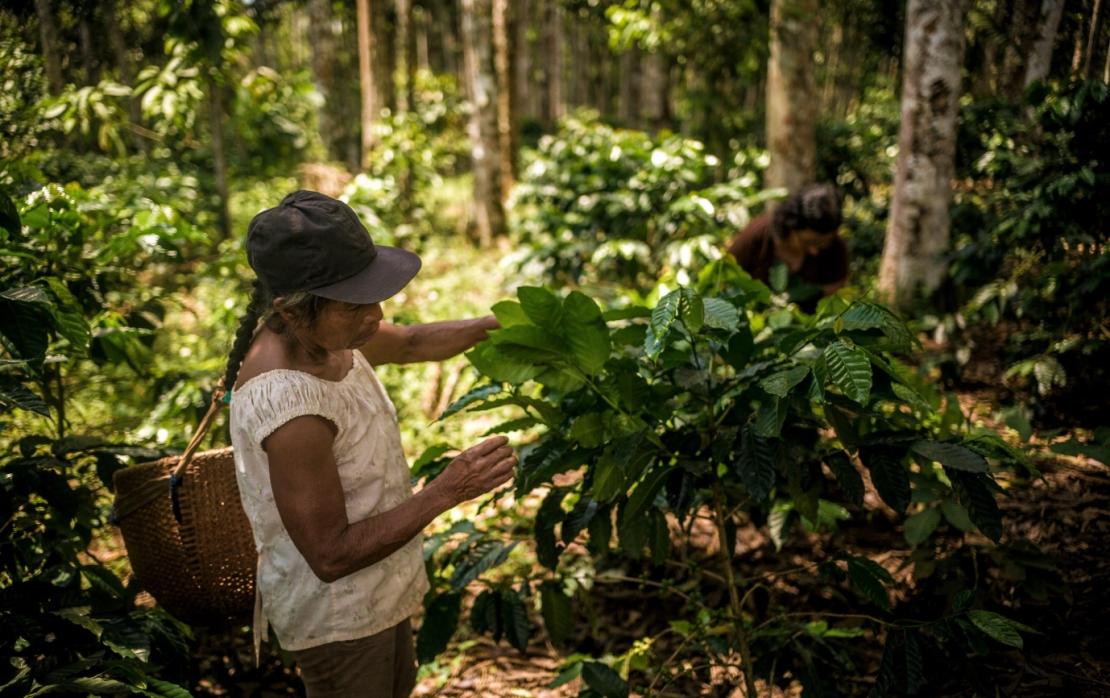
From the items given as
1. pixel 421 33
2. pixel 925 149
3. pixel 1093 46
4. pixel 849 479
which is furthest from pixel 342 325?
pixel 421 33

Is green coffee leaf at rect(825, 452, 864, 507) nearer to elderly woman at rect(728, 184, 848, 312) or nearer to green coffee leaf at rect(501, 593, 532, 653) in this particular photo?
green coffee leaf at rect(501, 593, 532, 653)

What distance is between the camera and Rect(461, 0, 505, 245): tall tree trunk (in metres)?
9.23

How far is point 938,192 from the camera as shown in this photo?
4.84m

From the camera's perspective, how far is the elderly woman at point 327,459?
158 cm

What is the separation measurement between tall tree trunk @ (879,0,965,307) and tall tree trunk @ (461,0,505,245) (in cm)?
Answer: 577

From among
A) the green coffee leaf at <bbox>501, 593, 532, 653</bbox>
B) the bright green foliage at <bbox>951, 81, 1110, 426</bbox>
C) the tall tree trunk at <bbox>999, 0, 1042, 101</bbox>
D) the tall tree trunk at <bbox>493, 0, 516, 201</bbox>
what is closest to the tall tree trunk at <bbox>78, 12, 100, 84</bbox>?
the green coffee leaf at <bbox>501, 593, 532, 653</bbox>

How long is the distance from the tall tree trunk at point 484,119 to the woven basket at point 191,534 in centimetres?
826

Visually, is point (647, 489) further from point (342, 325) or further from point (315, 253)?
point (315, 253)

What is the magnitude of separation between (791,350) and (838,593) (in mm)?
1661

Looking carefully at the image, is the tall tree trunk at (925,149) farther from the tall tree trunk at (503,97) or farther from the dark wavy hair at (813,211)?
the tall tree trunk at (503,97)

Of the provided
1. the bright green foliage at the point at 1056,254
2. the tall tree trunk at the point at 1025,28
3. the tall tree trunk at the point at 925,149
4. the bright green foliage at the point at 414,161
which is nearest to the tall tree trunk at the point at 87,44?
the bright green foliage at the point at 414,161

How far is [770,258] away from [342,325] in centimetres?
277

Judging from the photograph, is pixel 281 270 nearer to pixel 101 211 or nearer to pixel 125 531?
pixel 125 531

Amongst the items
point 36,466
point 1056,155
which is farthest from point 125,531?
point 1056,155
